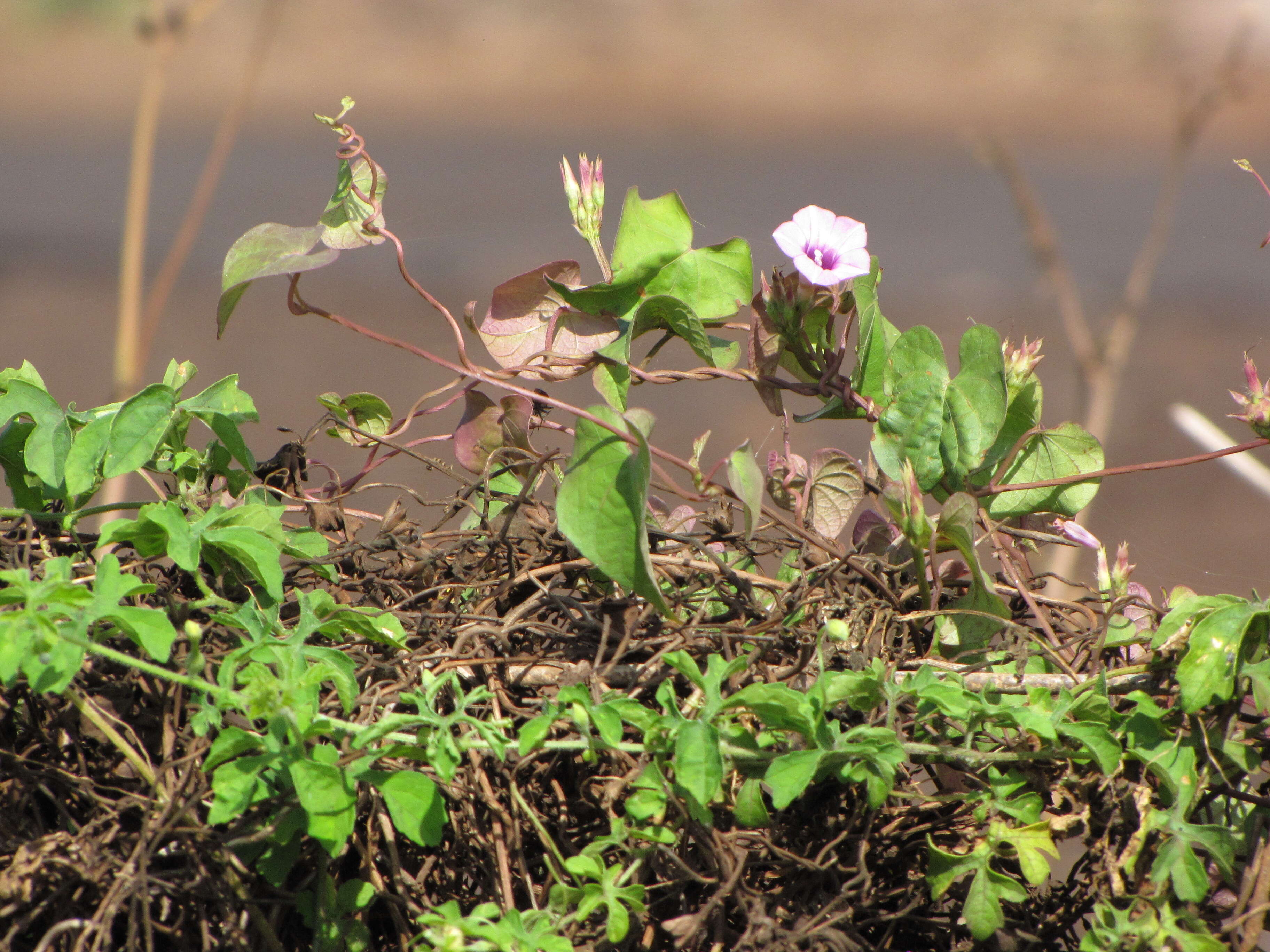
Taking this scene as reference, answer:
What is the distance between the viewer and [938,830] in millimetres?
520

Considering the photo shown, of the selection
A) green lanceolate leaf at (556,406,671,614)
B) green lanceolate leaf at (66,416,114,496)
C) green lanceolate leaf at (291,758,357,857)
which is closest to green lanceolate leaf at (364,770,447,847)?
green lanceolate leaf at (291,758,357,857)

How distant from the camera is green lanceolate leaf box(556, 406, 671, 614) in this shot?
0.49 meters

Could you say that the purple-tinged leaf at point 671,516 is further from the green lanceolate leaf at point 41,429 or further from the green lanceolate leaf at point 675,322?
the green lanceolate leaf at point 41,429

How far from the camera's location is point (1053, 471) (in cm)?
64

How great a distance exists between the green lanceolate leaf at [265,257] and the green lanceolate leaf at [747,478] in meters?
0.29

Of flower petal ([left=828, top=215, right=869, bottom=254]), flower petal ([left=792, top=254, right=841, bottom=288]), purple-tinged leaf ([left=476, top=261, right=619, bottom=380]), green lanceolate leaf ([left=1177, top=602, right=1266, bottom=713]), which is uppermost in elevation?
flower petal ([left=828, top=215, right=869, bottom=254])

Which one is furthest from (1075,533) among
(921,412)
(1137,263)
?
(1137,263)

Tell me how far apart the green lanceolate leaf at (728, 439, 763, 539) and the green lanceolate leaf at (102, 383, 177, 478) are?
31 centimetres

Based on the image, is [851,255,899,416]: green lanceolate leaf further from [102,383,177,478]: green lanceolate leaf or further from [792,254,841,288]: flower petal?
[102,383,177,478]: green lanceolate leaf

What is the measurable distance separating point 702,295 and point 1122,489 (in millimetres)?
2726

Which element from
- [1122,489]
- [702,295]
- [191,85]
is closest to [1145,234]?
[1122,489]

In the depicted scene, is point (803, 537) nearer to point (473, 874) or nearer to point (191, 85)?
point (473, 874)

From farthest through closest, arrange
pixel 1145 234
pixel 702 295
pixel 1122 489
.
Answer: pixel 1145 234 → pixel 1122 489 → pixel 702 295

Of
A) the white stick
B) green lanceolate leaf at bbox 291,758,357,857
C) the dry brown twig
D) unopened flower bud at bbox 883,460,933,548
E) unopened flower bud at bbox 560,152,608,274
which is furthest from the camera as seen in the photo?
the dry brown twig
